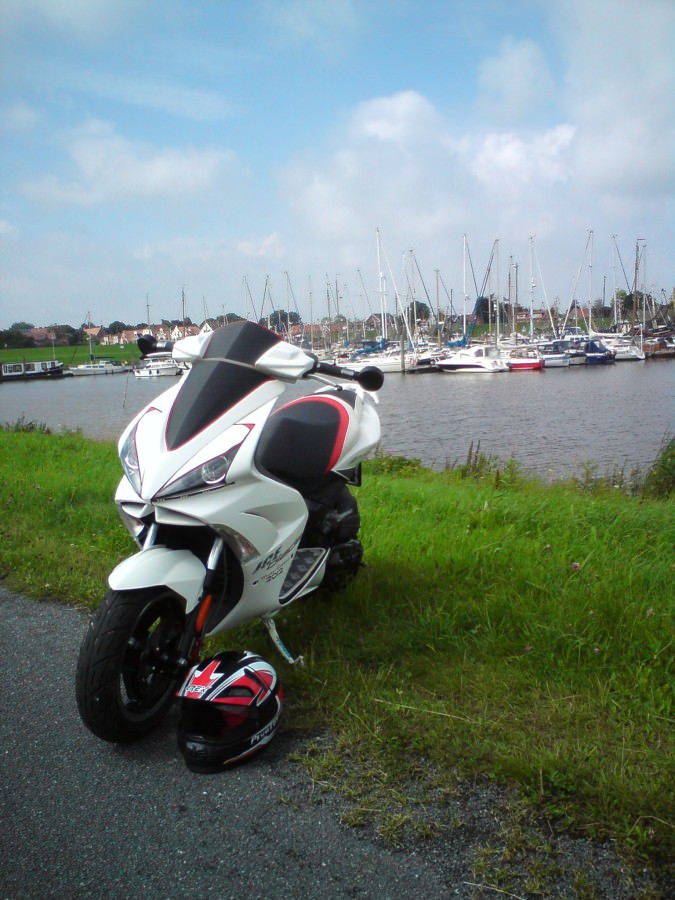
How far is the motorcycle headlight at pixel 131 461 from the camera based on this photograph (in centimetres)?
264

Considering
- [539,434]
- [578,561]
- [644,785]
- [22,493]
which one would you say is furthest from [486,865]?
[539,434]

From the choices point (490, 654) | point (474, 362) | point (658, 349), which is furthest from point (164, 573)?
point (658, 349)

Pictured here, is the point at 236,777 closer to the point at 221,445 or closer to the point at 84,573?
the point at 221,445

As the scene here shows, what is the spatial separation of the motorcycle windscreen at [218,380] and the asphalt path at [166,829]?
1081 mm

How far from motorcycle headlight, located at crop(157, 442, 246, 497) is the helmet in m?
0.61

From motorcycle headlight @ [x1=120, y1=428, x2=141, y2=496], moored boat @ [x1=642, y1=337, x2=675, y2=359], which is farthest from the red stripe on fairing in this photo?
moored boat @ [x1=642, y1=337, x2=675, y2=359]

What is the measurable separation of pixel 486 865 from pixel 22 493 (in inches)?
210

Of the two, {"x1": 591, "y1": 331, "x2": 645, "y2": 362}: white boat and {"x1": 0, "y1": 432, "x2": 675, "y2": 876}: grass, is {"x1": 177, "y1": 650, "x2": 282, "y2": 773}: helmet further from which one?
{"x1": 591, "y1": 331, "x2": 645, "y2": 362}: white boat

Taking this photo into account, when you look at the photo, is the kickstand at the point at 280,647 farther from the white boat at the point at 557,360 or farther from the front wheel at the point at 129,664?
the white boat at the point at 557,360

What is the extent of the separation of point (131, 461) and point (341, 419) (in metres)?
1.06

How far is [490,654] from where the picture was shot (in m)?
3.03

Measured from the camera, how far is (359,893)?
73.2 inches

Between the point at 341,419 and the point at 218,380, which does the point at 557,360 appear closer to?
the point at 341,419

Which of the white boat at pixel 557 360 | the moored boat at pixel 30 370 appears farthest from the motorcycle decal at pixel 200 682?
the moored boat at pixel 30 370
